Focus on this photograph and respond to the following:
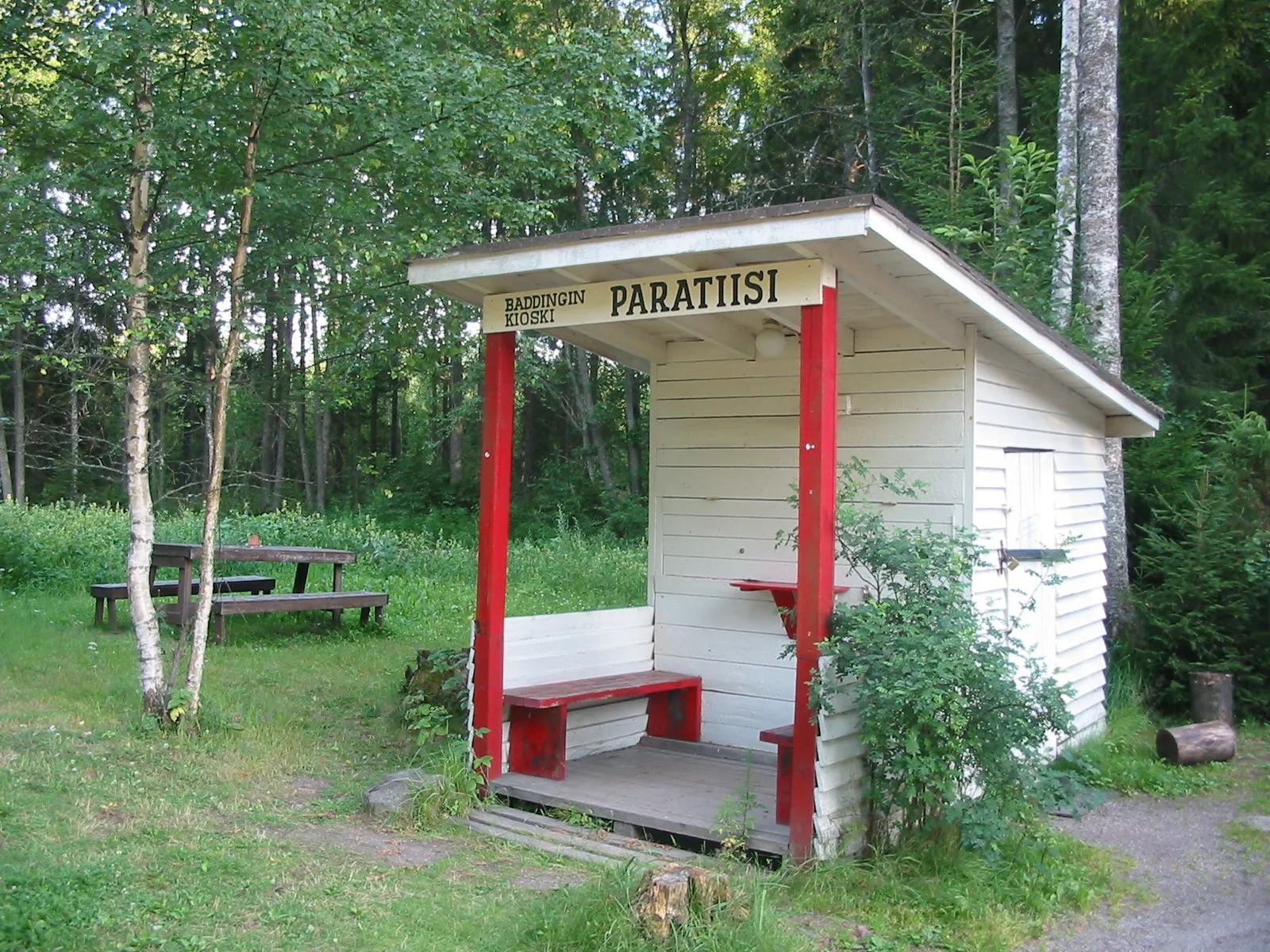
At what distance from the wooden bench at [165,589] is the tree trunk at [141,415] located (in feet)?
9.75

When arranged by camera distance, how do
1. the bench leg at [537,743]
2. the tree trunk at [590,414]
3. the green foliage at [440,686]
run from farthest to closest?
the tree trunk at [590,414] → the green foliage at [440,686] → the bench leg at [537,743]

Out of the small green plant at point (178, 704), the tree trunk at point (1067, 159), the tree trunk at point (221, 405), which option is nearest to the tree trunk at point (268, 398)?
the tree trunk at point (221, 405)

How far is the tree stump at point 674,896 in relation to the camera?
3711 mm

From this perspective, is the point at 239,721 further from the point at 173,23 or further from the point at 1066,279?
the point at 1066,279

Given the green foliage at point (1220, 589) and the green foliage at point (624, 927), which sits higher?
the green foliage at point (1220, 589)

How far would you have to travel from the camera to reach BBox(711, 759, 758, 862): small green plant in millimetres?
4969

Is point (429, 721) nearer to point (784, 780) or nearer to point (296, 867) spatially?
point (296, 867)

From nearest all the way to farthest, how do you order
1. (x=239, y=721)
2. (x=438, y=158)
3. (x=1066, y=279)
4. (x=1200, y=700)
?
(x=239, y=721)
(x=438, y=158)
(x=1200, y=700)
(x=1066, y=279)

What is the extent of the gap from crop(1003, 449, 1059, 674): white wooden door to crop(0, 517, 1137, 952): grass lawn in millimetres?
1715

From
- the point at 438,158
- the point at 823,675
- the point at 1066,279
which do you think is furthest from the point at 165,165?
the point at 1066,279

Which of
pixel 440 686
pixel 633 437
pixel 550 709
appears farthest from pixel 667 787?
pixel 633 437

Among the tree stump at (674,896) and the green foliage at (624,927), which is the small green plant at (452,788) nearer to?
the green foliage at (624,927)

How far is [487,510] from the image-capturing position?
6.07 m

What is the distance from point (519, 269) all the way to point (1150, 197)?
35.6ft
